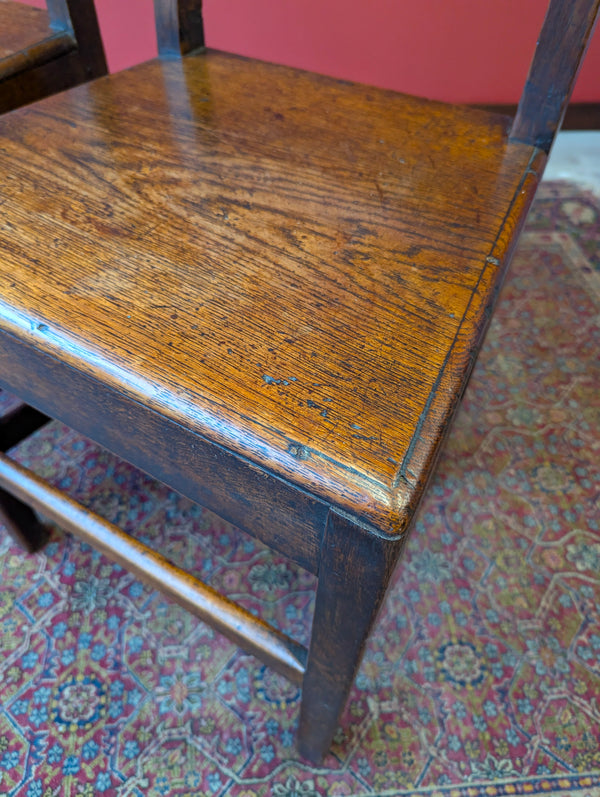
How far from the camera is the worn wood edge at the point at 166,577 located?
602 millimetres

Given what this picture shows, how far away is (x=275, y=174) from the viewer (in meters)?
0.60

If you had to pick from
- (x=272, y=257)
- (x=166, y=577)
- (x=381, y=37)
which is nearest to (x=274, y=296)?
(x=272, y=257)

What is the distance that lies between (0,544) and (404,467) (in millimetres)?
890

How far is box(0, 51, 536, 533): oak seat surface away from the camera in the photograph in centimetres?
39

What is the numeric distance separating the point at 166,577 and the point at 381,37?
6.10 ft

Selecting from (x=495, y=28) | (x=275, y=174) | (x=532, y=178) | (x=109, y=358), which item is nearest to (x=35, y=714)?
(x=109, y=358)

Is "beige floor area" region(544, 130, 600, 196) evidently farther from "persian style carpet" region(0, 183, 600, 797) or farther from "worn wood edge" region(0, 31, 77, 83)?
"worn wood edge" region(0, 31, 77, 83)

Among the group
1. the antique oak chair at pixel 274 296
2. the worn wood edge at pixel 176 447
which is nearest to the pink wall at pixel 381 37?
the antique oak chair at pixel 274 296

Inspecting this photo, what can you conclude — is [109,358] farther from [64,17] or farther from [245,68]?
[64,17]

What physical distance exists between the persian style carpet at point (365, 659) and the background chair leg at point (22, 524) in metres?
0.03

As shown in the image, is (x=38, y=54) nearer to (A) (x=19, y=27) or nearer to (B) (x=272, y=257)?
(A) (x=19, y=27)

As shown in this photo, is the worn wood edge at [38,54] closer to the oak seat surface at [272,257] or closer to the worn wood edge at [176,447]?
the oak seat surface at [272,257]

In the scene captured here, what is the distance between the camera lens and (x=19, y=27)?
888 millimetres

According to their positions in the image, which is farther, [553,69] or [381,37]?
[381,37]
